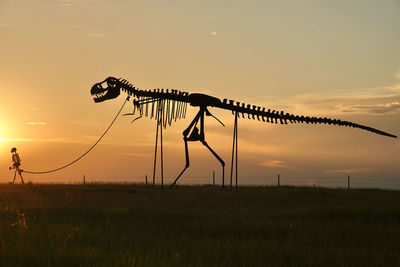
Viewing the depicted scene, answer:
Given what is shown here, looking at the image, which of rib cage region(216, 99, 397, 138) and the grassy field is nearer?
the grassy field

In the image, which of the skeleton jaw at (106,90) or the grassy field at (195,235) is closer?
the grassy field at (195,235)

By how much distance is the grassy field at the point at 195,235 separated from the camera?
693 centimetres

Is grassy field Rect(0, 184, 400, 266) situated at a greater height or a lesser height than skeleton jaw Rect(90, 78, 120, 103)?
lesser

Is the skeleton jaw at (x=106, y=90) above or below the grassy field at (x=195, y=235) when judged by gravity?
above

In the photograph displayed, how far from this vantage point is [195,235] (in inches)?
389

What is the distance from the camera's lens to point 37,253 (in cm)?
674

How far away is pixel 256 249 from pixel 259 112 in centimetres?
1478

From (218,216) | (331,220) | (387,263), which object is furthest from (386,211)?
(387,263)

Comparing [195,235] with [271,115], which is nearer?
[195,235]

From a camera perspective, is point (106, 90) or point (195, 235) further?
point (106, 90)

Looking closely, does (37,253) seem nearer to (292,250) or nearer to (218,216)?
(292,250)

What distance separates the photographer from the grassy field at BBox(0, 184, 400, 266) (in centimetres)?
693

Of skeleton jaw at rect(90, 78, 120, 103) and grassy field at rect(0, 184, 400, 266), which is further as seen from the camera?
skeleton jaw at rect(90, 78, 120, 103)

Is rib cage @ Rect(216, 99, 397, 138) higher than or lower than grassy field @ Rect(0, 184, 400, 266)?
higher
